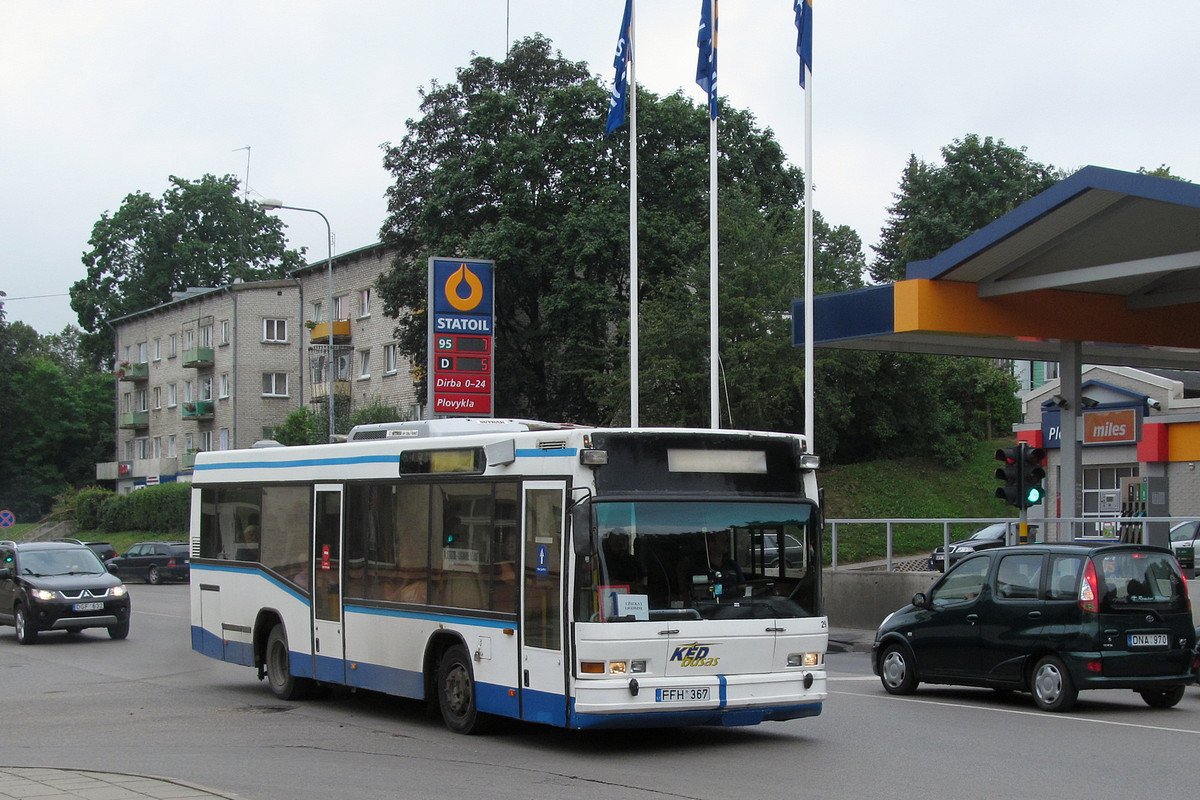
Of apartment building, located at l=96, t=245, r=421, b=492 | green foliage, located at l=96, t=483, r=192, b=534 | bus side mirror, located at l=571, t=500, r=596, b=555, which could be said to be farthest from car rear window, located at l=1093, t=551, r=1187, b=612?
green foliage, located at l=96, t=483, r=192, b=534

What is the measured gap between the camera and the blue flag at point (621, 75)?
24.4 metres

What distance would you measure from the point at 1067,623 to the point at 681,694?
188 inches

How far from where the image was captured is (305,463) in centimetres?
1404

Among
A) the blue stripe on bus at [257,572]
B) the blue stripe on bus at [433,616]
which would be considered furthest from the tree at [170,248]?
the blue stripe on bus at [433,616]

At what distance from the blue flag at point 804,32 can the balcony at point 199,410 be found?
188ft

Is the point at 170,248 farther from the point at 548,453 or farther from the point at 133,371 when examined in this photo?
the point at 548,453

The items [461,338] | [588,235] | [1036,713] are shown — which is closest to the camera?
[1036,713]

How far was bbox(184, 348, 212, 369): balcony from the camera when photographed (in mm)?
74812

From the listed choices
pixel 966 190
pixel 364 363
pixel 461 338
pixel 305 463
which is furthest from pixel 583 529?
pixel 966 190

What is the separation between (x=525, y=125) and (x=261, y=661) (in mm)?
32044

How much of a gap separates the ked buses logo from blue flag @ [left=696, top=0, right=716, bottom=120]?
1518 cm

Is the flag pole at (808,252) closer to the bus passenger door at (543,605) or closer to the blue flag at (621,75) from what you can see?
the blue flag at (621,75)

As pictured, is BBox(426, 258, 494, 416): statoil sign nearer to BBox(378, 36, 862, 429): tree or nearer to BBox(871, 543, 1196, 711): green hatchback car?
BBox(871, 543, 1196, 711): green hatchback car

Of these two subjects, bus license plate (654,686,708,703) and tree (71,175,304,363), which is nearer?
bus license plate (654,686,708,703)
